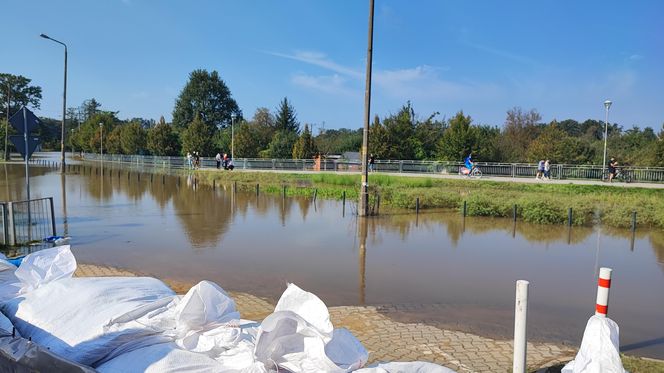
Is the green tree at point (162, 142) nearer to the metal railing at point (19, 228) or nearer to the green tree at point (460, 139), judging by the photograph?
the green tree at point (460, 139)

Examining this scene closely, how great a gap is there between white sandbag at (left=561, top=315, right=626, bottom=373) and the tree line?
33953 millimetres

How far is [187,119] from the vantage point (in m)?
83.2

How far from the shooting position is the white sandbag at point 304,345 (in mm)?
2906

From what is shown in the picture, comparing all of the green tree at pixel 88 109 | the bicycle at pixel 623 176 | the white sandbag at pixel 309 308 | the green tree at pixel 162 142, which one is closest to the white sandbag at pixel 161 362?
the white sandbag at pixel 309 308

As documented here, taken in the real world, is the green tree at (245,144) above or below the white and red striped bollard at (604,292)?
above

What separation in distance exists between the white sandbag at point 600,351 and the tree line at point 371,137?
3395 cm

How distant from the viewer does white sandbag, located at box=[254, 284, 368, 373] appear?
291 centimetres

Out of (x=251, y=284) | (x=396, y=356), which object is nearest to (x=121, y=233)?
(x=251, y=284)

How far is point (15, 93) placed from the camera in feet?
279

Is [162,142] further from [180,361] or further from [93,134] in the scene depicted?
[180,361]

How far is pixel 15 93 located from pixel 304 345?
101m

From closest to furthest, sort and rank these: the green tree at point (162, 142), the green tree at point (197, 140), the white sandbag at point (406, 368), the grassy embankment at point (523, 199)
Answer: the white sandbag at point (406, 368), the grassy embankment at point (523, 199), the green tree at point (197, 140), the green tree at point (162, 142)

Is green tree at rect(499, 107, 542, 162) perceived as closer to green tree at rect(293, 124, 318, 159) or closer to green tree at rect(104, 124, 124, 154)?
green tree at rect(293, 124, 318, 159)

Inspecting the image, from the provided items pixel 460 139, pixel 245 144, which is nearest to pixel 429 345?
pixel 460 139
